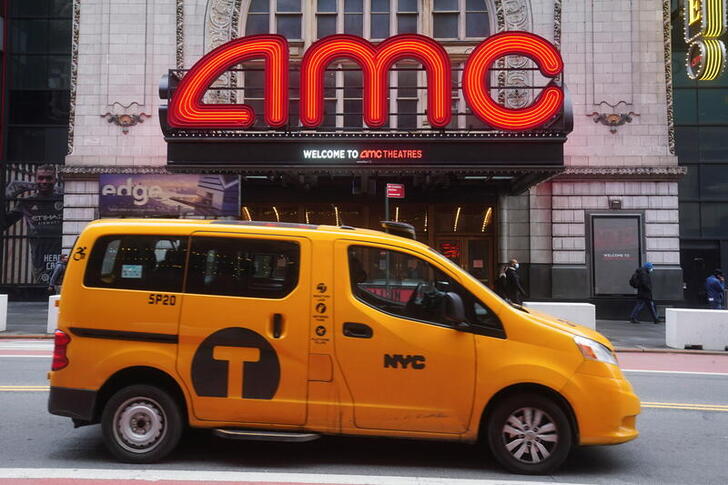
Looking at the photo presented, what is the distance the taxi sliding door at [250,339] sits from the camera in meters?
4.86

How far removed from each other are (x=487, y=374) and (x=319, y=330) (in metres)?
1.46

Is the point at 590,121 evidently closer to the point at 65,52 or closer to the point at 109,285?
the point at 109,285

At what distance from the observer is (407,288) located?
4977 millimetres

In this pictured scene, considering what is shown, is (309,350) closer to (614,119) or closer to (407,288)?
(407,288)

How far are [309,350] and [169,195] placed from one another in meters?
14.7

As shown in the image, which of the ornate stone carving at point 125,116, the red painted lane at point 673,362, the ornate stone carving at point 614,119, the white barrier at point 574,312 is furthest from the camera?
the ornate stone carving at point 125,116

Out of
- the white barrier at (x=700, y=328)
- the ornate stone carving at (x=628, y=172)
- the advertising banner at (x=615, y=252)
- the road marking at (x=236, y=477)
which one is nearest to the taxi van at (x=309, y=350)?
the road marking at (x=236, y=477)

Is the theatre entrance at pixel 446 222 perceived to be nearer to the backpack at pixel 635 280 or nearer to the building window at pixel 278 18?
the backpack at pixel 635 280

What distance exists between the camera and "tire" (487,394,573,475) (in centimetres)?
474

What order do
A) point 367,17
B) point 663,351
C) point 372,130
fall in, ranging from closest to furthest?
point 663,351
point 372,130
point 367,17

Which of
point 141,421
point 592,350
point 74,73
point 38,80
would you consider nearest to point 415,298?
point 592,350

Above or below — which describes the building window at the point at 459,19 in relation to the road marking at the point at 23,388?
above

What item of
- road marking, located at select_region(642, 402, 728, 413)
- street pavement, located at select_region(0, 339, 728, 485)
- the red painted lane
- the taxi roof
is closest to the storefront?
the red painted lane

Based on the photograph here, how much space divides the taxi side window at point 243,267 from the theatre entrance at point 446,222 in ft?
48.5
